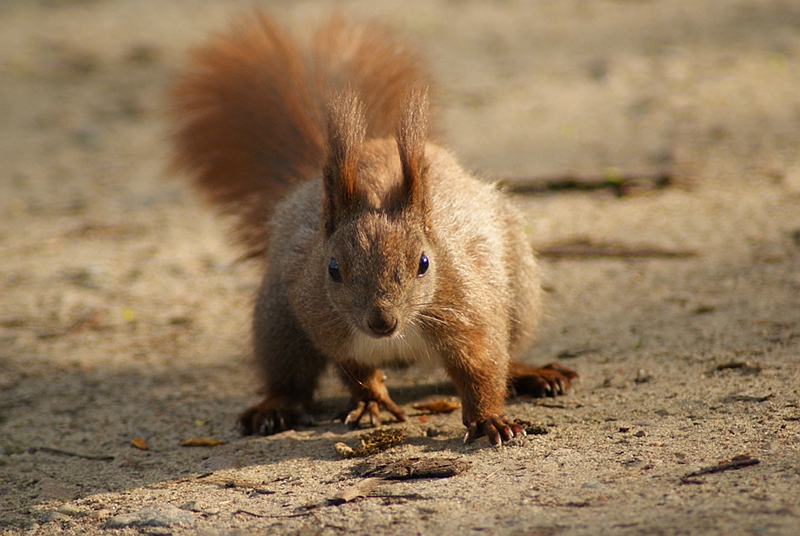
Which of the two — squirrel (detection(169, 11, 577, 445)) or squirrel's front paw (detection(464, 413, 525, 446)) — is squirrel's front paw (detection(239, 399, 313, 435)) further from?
squirrel's front paw (detection(464, 413, 525, 446))

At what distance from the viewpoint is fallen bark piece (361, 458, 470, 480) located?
7.60 ft

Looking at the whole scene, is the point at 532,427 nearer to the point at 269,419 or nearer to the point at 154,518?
the point at 269,419

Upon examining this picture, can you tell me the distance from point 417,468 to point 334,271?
605 mm

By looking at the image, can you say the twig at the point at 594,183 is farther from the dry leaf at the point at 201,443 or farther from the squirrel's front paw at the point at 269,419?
the dry leaf at the point at 201,443

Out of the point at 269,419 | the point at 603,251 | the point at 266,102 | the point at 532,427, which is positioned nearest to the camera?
the point at 532,427

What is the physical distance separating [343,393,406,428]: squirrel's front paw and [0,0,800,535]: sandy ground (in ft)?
0.26

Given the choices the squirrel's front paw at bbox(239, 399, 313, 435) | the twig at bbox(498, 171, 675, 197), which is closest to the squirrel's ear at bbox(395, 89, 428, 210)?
the squirrel's front paw at bbox(239, 399, 313, 435)

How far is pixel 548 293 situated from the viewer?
12.3 ft

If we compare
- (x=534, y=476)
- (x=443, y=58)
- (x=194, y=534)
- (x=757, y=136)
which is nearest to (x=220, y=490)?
(x=194, y=534)

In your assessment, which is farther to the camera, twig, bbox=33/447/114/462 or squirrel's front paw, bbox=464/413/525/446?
twig, bbox=33/447/114/462

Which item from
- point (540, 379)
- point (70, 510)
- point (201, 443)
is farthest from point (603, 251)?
point (70, 510)

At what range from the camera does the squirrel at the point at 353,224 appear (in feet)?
8.34

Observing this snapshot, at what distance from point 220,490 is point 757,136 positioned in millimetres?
3848

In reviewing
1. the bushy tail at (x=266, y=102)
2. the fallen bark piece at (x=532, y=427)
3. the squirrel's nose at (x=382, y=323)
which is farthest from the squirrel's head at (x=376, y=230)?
the bushy tail at (x=266, y=102)
